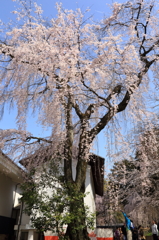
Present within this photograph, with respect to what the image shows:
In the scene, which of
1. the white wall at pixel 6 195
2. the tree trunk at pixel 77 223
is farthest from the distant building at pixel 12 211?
the tree trunk at pixel 77 223

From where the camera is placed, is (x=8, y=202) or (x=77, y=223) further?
(x=8, y=202)

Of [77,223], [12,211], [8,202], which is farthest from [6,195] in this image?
[77,223]

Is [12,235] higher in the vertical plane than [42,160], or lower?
lower

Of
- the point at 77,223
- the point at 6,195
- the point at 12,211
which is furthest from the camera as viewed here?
the point at 12,211

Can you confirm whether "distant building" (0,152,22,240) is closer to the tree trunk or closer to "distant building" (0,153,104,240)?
"distant building" (0,153,104,240)

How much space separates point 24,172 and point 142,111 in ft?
15.1

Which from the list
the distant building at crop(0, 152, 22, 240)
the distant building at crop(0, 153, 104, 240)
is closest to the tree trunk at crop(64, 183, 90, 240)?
the distant building at crop(0, 153, 104, 240)

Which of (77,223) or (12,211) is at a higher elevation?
(12,211)

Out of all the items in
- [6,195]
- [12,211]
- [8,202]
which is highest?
[6,195]

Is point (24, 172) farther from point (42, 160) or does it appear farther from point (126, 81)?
point (126, 81)

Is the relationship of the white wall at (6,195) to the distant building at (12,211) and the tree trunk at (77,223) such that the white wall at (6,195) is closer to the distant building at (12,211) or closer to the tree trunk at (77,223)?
the distant building at (12,211)

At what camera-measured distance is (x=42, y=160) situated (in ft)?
22.6

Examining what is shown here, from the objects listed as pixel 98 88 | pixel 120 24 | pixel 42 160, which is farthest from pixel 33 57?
pixel 120 24

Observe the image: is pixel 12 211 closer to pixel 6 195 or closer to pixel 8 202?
pixel 8 202
